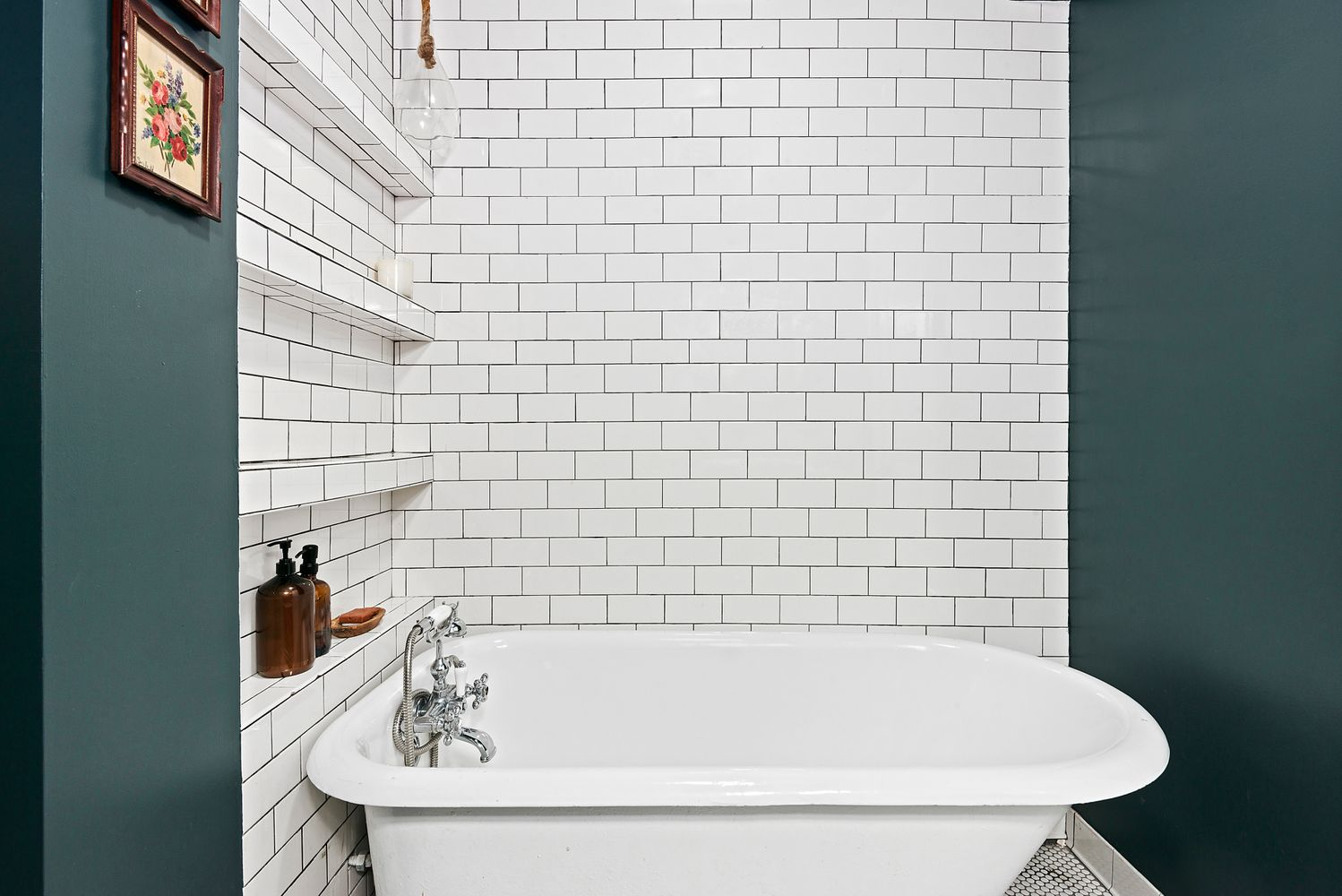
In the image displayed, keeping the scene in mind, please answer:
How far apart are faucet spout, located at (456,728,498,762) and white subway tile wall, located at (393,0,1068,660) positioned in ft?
1.75

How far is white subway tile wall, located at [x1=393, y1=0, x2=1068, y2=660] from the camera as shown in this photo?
91.0 inches

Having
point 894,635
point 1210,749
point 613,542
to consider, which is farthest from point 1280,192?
point 613,542

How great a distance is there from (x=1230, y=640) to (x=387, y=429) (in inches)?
88.1

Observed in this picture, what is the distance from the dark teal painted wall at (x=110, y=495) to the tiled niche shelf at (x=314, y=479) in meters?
0.07

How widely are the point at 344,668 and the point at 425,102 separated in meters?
1.50

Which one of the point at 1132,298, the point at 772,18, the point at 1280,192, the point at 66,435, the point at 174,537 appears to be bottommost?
the point at 174,537

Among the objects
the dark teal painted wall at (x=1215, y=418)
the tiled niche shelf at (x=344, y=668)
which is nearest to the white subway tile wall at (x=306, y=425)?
the tiled niche shelf at (x=344, y=668)

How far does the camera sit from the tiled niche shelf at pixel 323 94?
1.46m

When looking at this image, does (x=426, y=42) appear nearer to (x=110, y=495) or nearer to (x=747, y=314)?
(x=747, y=314)

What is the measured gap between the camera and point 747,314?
232cm

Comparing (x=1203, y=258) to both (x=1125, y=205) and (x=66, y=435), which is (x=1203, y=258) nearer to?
(x=1125, y=205)

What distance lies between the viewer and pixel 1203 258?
1778mm

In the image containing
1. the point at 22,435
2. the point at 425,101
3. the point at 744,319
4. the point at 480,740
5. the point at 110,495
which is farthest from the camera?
the point at 744,319

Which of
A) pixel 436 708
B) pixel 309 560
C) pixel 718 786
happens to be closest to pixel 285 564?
pixel 309 560
